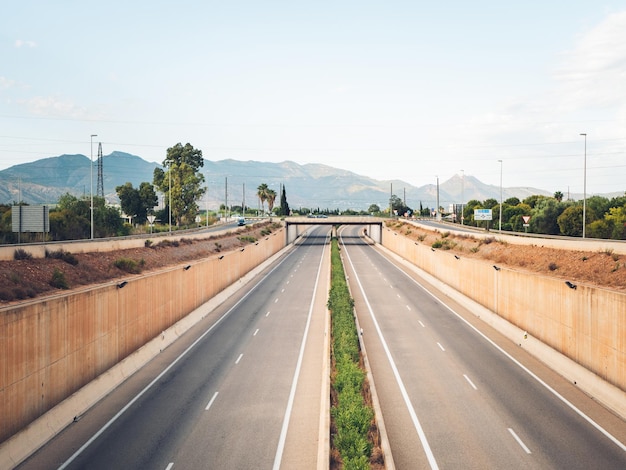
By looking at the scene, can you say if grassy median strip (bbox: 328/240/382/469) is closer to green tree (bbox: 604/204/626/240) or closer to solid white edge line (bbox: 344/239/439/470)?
solid white edge line (bbox: 344/239/439/470)

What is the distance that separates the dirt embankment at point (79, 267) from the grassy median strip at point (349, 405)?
570 inches

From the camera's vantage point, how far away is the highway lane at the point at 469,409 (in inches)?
697

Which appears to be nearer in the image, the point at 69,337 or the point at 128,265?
the point at 69,337

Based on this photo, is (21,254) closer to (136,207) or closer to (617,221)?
(617,221)

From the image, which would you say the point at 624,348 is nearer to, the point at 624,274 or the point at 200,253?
the point at 624,274


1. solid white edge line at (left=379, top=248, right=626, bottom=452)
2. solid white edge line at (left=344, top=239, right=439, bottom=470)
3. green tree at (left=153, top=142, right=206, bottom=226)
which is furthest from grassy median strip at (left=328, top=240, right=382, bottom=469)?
green tree at (left=153, top=142, right=206, bottom=226)

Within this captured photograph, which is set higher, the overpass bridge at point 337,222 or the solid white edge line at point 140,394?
the overpass bridge at point 337,222

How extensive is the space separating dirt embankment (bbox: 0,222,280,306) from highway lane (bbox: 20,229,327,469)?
6.30m

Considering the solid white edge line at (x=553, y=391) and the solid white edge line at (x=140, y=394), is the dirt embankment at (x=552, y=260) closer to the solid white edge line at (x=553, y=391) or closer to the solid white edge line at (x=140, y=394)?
the solid white edge line at (x=553, y=391)

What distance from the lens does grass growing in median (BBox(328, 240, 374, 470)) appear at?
1703 centimetres

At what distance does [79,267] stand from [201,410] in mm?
15735

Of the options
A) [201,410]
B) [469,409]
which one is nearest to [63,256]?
[201,410]

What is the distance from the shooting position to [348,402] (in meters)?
21.1

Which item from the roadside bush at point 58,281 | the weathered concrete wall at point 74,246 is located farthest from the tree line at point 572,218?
the roadside bush at point 58,281
